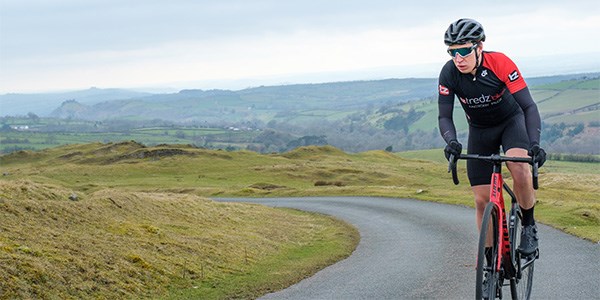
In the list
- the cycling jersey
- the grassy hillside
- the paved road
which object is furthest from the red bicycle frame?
the grassy hillside

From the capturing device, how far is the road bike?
9.04 meters

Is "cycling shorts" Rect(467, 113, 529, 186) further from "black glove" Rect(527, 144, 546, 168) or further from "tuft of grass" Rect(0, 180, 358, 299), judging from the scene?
"tuft of grass" Rect(0, 180, 358, 299)

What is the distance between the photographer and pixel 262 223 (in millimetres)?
28812

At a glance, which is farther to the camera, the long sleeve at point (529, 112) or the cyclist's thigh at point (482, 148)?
the cyclist's thigh at point (482, 148)

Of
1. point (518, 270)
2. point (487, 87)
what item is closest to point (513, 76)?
point (487, 87)

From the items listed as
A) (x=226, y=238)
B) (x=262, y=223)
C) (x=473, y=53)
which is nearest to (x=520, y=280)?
(x=473, y=53)

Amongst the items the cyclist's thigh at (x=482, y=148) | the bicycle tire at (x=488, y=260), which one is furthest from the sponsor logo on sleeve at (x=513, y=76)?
the bicycle tire at (x=488, y=260)

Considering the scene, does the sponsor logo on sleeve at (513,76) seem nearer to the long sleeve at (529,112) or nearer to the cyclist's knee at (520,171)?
the long sleeve at (529,112)

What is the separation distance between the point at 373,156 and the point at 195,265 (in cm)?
10323

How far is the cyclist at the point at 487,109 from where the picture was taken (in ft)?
32.8

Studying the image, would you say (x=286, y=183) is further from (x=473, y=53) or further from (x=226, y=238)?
(x=473, y=53)

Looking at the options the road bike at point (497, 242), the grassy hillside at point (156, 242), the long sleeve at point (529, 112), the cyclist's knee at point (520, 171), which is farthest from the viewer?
the grassy hillside at point (156, 242)

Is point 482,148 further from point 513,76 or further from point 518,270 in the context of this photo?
point 518,270

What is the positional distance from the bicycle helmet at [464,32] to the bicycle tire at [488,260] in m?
2.28
